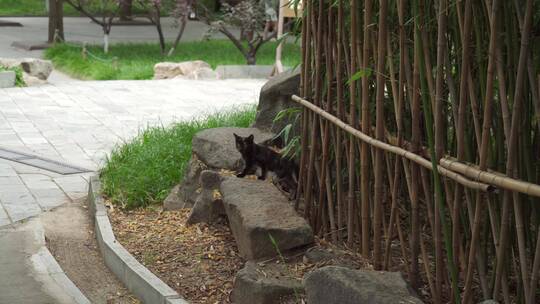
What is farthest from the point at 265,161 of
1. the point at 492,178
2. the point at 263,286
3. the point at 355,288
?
the point at 492,178

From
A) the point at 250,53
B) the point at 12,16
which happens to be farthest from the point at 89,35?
the point at 250,53

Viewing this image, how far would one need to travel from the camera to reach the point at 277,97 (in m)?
8.20

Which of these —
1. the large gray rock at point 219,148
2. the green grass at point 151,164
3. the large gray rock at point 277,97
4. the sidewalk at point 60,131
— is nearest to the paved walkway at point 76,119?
the sidewalk at point 60,131

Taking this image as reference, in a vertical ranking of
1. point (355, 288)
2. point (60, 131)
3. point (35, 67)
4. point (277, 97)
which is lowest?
point (60, 131)

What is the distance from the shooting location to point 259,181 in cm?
693

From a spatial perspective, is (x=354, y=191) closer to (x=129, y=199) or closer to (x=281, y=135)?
(x=281, y=135)

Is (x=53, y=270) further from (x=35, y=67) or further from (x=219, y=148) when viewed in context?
(x=35, y=67)

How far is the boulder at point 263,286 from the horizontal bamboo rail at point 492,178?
4.09 ft

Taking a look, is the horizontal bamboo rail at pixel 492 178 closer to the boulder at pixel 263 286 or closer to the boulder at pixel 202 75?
the boulder at pixel 263 286

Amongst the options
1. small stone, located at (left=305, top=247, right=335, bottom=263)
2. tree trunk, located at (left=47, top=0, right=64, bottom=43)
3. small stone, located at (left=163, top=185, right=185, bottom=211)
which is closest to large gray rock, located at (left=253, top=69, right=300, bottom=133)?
small stone, located at (left=163, top=185, right=185, bottom=211)

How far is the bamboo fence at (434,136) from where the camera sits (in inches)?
173

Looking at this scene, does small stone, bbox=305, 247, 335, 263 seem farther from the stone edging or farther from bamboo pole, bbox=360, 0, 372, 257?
the stone edging

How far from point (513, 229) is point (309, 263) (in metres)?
1.49

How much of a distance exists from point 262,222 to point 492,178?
75.8 inches
